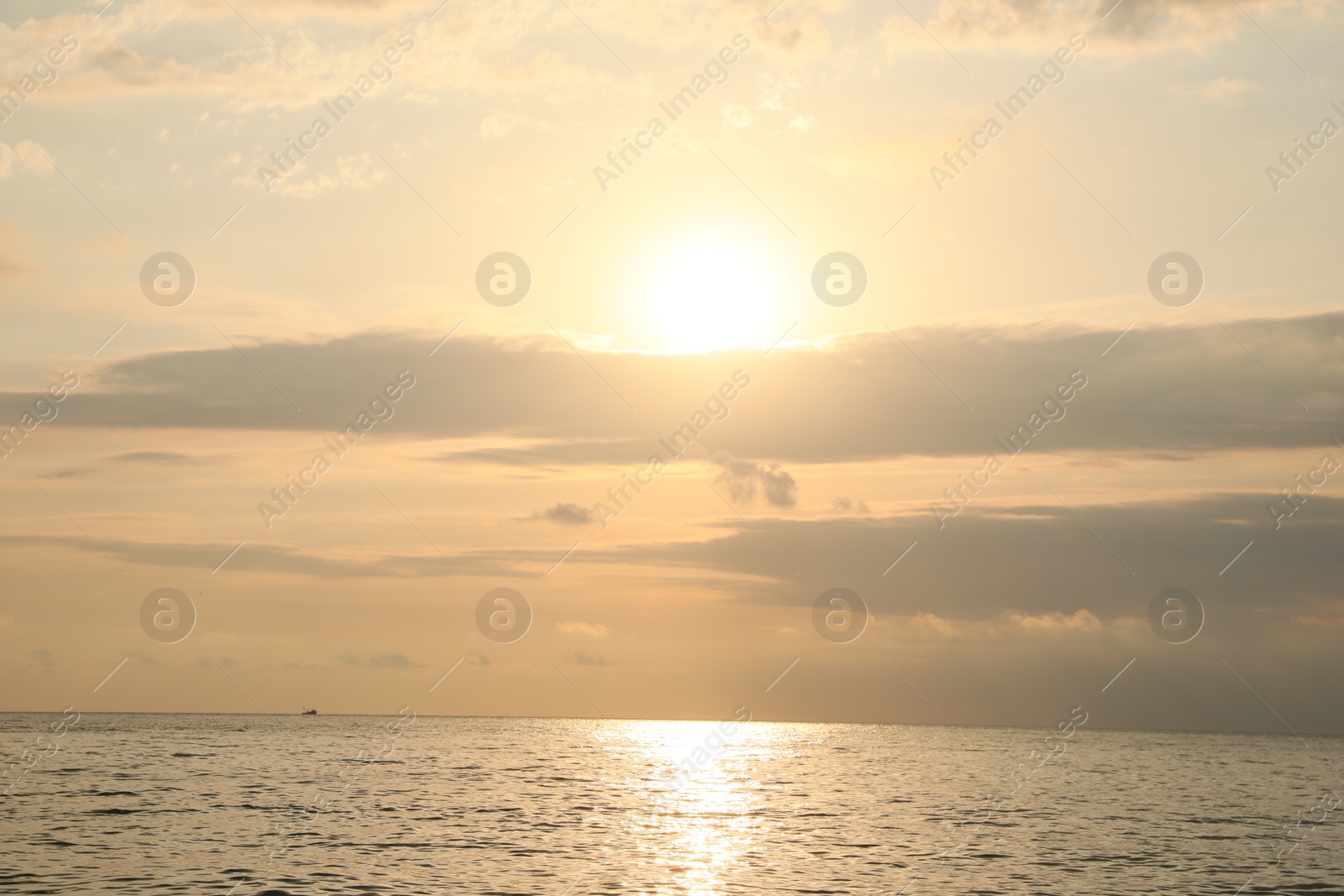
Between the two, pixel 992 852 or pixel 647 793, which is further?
pixel 647 793

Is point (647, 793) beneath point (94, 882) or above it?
above

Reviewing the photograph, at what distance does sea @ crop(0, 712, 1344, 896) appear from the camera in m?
47.0

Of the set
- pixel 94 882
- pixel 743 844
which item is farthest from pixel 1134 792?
pixel 94 882

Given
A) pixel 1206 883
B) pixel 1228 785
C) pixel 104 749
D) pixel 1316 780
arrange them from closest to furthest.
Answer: pixel 1206 883 → pixel 1228 785 → pixel 1316 780 → pixel 104 749

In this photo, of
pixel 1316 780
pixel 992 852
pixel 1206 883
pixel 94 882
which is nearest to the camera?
pixel 94 882

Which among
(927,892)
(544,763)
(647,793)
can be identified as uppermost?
(544,763)

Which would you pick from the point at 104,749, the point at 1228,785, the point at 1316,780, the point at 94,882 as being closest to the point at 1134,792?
the point at 1228,785

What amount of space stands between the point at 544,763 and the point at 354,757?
2636 cm

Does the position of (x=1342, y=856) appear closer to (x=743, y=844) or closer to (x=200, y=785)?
(x=743, y=844)

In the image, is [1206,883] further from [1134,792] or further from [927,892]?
[1134,792]

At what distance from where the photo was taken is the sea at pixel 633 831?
1850 inches

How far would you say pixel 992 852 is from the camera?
5778 centimetres

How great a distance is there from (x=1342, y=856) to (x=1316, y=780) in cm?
8706

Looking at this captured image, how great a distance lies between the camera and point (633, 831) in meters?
63.2
